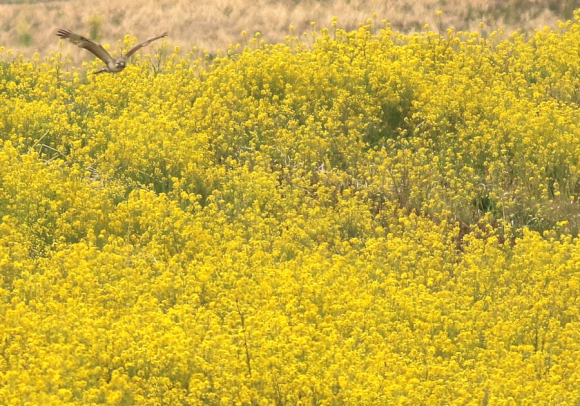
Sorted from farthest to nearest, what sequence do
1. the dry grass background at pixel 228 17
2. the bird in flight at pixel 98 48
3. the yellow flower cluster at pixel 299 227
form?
the dry grass background at pixel 228 17 → the bird in flight at pixel 98 48 → the yellow flower cluster at pixel 299 227

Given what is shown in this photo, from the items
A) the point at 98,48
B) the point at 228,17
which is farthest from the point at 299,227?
the point at 228,17

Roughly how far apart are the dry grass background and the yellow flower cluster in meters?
4.08

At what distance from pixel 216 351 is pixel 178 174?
3.88 meters

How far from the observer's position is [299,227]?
9328mm

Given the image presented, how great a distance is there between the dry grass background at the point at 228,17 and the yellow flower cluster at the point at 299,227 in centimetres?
408

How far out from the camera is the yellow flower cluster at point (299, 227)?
6.74 meters

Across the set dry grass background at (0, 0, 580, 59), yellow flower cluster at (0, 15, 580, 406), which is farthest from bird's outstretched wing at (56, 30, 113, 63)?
dry grass background at (0, 0, 580, 59)

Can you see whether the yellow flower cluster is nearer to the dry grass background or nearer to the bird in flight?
the bird in flight

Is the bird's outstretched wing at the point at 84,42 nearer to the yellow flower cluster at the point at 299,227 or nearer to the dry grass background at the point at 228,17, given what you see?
the yellow flower cluster at the point at 299,227

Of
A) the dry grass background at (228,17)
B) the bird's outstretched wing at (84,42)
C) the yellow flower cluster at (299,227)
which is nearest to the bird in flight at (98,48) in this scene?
the bird's outstretched wing at (84,42)

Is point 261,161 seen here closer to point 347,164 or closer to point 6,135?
point 347,164

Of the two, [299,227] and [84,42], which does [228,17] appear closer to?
[84,42]

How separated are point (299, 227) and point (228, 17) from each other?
1257 centimetres

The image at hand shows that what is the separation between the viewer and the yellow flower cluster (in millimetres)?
6738
